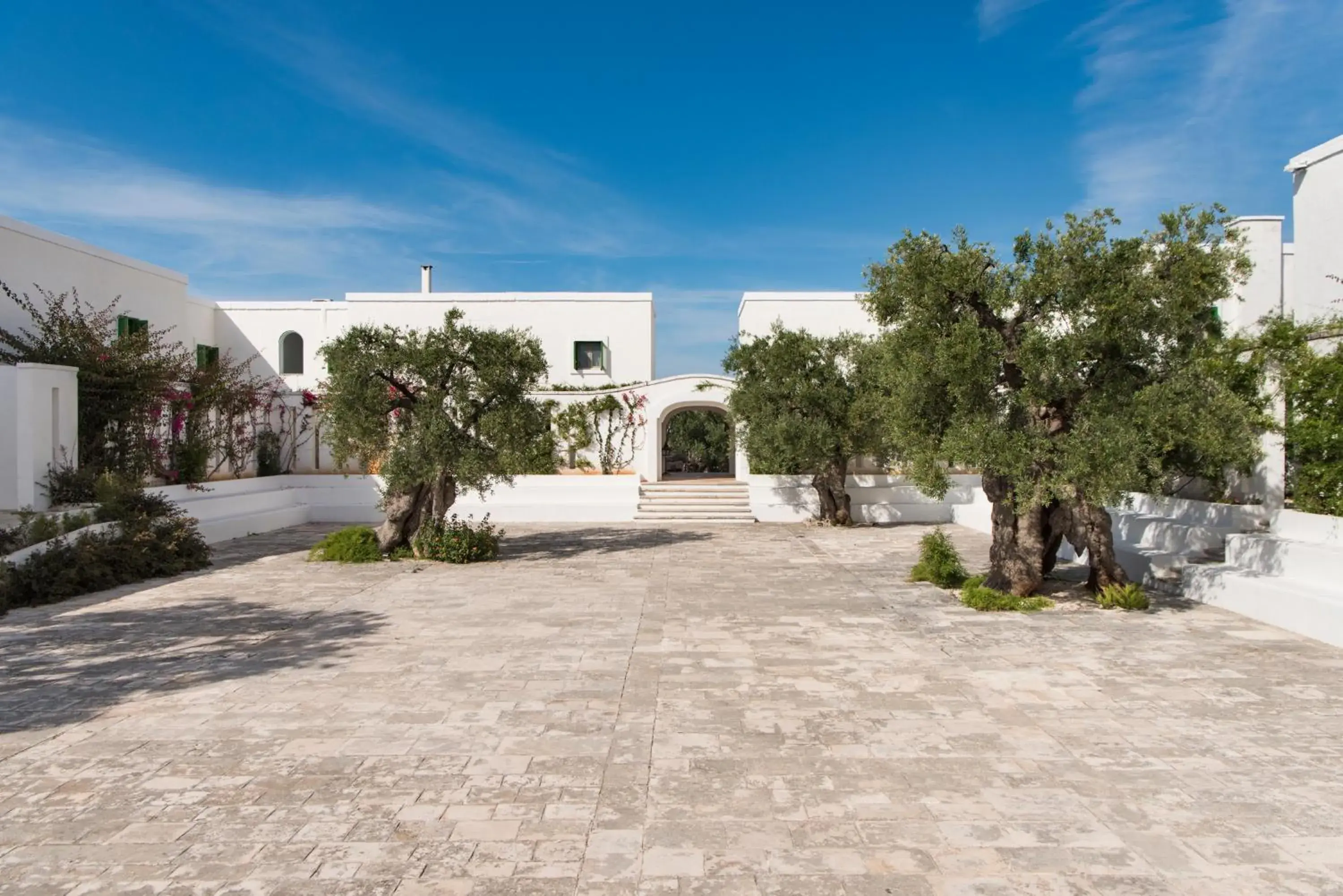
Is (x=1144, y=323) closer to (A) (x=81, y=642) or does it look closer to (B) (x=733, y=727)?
(B) (x=733, y=727)

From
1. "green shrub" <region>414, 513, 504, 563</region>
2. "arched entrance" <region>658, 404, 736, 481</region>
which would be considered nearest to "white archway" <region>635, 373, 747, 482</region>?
"arched entrance" <region>658, 404, 736, 481</region>

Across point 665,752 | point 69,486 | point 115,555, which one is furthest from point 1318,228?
point 69,486

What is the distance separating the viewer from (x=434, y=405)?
1259 centimetres

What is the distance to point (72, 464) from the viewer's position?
1298 centimetres

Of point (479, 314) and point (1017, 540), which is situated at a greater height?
point (479, 314)

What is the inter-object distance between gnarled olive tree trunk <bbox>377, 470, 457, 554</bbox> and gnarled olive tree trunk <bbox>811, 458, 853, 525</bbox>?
8.84 meters

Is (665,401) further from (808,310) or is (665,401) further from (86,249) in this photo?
(86,249)

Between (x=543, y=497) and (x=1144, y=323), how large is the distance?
14490 millimetres

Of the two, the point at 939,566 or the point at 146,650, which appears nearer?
the point at 146,650

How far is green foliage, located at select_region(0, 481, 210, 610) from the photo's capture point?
385 inches

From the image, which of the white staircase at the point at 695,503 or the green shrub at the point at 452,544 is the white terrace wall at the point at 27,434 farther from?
the white staircase at the point at 695,503

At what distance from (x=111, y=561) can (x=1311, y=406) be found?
1531 centimetres

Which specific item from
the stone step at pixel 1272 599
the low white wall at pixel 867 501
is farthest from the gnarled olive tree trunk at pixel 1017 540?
the low white wall at pixel 867 501

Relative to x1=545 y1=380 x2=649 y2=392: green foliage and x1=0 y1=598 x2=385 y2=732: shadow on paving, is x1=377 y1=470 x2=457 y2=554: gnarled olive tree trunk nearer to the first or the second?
x1=0 y1=598 x2=385 y2=732: shadow on paving
